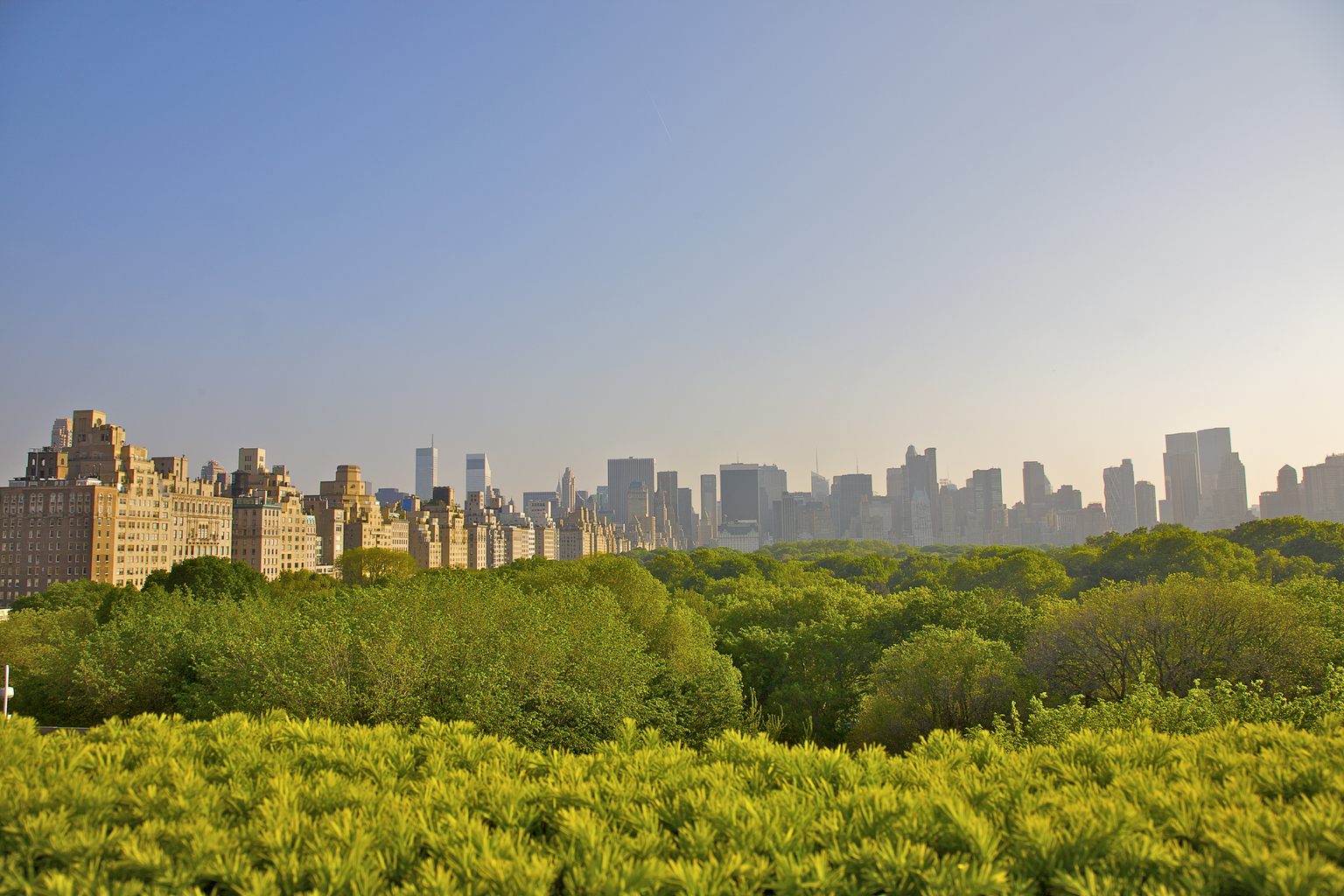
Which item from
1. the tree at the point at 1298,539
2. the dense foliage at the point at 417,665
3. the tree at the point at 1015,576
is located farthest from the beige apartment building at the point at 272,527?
the tree at the point at 1298,539

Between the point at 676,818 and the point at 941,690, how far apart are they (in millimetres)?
24454

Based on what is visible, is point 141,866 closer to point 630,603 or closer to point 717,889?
point 717,889

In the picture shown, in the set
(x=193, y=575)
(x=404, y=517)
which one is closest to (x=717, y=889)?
(x=193, y=575)

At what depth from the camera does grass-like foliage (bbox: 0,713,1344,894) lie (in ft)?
17.6

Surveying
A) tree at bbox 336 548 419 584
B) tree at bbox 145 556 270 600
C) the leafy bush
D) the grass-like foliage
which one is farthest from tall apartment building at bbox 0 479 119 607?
the leafy bush

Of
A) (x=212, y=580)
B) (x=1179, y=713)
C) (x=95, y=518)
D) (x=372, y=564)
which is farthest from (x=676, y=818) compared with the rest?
(x=95, y=518)

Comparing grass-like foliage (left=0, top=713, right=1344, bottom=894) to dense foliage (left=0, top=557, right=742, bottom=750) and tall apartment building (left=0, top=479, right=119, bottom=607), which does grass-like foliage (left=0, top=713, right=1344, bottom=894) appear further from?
tall apartment building (left=0, top=479, right=119, bottom=607)

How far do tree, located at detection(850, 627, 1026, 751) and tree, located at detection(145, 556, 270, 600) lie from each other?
4262 cm

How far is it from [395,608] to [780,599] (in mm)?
29014

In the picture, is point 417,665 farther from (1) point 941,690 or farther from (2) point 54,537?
(2) point 54,537

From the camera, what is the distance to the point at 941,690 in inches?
1114

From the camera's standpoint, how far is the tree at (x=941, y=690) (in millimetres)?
27797

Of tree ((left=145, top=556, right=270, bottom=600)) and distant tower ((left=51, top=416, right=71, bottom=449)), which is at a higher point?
Result: distant tower ((left=51, top=416, right=71, bottom=449))

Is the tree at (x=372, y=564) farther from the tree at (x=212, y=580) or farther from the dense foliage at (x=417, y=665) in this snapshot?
the dense foliage at (x=417, y=665)
